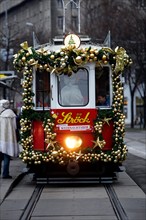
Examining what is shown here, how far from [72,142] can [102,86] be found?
145cm

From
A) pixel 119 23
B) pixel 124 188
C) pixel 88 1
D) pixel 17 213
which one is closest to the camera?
pixel 17 213

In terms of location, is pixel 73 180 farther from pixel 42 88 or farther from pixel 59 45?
pixel 59 45

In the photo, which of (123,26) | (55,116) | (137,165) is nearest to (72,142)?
(55,116)

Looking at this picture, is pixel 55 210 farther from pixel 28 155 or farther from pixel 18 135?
pixel 18 135

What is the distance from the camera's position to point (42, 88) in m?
15.3

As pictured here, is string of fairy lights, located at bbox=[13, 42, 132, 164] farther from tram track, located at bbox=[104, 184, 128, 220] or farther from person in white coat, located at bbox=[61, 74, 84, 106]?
tram track, located at bbox=[104, 184, 128, 220]

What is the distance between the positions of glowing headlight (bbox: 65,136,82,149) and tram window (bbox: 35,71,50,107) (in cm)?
100

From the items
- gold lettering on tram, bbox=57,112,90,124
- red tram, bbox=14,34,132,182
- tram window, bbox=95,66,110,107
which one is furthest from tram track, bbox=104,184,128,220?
tram window, bbox=95,66,110,107

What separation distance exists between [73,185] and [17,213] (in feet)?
13.8

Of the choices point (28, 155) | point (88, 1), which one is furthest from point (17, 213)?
point (88, 1)

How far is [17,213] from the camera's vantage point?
11.5m

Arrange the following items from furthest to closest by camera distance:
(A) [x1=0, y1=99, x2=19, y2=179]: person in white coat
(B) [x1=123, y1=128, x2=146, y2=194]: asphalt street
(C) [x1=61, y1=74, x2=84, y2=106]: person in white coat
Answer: (B) [x1=123, y1=128, x2=146, y2=194]: asphalt street → (A) [x1=0, y1=99, x2=19, y2=179]: person in white coat → (C) [x1=61, y1=74, x2=84, y2=106]: person in white coat

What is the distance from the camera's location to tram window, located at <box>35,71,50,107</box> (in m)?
15.2

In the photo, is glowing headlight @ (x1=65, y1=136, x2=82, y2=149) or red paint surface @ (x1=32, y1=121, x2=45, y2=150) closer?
glowing headlight @ (x1=65, y1=136, x2=82, y2=149)
